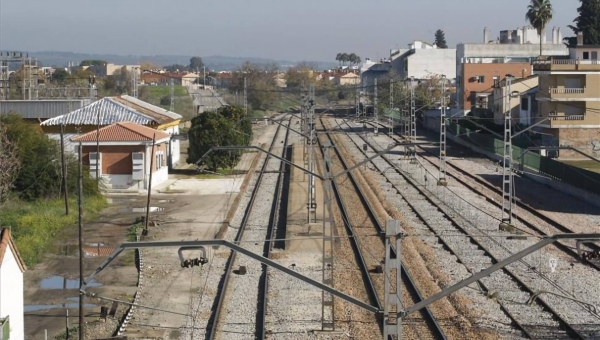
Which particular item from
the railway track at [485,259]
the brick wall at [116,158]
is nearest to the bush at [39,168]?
the brick wall at [116,158]

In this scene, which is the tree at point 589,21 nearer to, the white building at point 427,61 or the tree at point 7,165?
the white building at point 427,61

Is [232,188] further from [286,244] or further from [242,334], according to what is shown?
[242,334]

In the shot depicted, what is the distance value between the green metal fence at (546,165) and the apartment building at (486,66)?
1166 cm

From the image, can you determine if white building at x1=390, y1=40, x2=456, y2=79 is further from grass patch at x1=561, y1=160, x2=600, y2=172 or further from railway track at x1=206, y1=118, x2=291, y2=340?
railway track at x1=206, y1=118, x2=291, y2=340

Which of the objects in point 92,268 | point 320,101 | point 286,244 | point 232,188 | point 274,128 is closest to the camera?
point 92,268

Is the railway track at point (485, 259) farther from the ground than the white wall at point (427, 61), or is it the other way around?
the white wall at point (427, 61)

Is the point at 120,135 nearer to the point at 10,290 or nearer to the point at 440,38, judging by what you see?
the point at 10,290

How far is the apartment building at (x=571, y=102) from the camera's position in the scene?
1740 inches

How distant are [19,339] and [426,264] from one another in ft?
29.0

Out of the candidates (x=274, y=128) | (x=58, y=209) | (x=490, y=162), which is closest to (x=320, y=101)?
(x=274, y=128)

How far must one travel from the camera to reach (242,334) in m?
14.2

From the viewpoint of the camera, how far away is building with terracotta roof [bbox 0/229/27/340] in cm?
1266

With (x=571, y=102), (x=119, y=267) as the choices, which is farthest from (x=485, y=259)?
(x=571, y=102)

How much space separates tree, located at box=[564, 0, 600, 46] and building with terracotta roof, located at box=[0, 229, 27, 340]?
67.0 m
